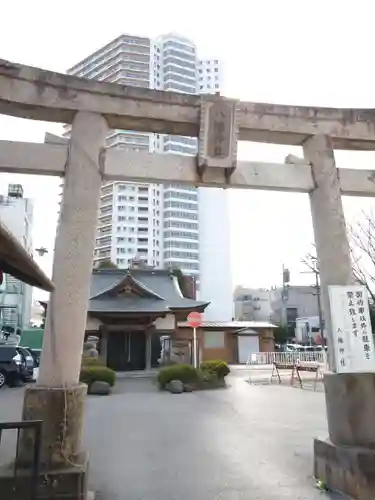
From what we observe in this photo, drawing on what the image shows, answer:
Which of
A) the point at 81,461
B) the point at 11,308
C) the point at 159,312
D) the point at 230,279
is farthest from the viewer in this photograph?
the point at 230,279

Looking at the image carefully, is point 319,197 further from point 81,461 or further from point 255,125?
point 81,461

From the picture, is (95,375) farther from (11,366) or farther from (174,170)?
(174,170)

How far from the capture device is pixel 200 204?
242 ft

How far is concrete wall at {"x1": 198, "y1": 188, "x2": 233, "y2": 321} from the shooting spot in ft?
211

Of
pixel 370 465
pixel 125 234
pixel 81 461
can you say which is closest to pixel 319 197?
pixel 370 465

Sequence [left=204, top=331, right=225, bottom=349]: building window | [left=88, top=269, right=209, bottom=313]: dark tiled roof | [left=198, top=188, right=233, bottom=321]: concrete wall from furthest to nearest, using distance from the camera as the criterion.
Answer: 1. [left=198, top=188, right=233, bottom=321]: concrete wall
2. [left=204, top=331, right=225, bottom=349]: building window
3. [left=88, top=269, right=209, bottom=313]: dark tiled roof

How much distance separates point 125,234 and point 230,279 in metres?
20.8

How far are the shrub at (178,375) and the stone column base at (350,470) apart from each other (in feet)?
38.0

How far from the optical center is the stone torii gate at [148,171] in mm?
4426

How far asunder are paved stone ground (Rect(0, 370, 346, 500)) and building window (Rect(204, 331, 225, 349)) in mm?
17285

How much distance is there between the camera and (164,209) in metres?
74.5

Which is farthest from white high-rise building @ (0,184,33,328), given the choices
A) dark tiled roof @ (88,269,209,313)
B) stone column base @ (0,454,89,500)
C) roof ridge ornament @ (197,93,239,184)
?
stone column base @ (0,454,89,500)

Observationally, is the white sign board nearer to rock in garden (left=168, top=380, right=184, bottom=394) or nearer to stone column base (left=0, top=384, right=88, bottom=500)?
stone column base (left=0, top=384, right=88, bottom=500)

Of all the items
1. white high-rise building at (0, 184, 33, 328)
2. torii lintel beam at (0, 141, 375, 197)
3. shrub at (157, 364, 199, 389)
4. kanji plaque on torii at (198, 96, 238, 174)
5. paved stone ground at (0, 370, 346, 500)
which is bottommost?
paved stone ground at (0, 370, 346, 500)
